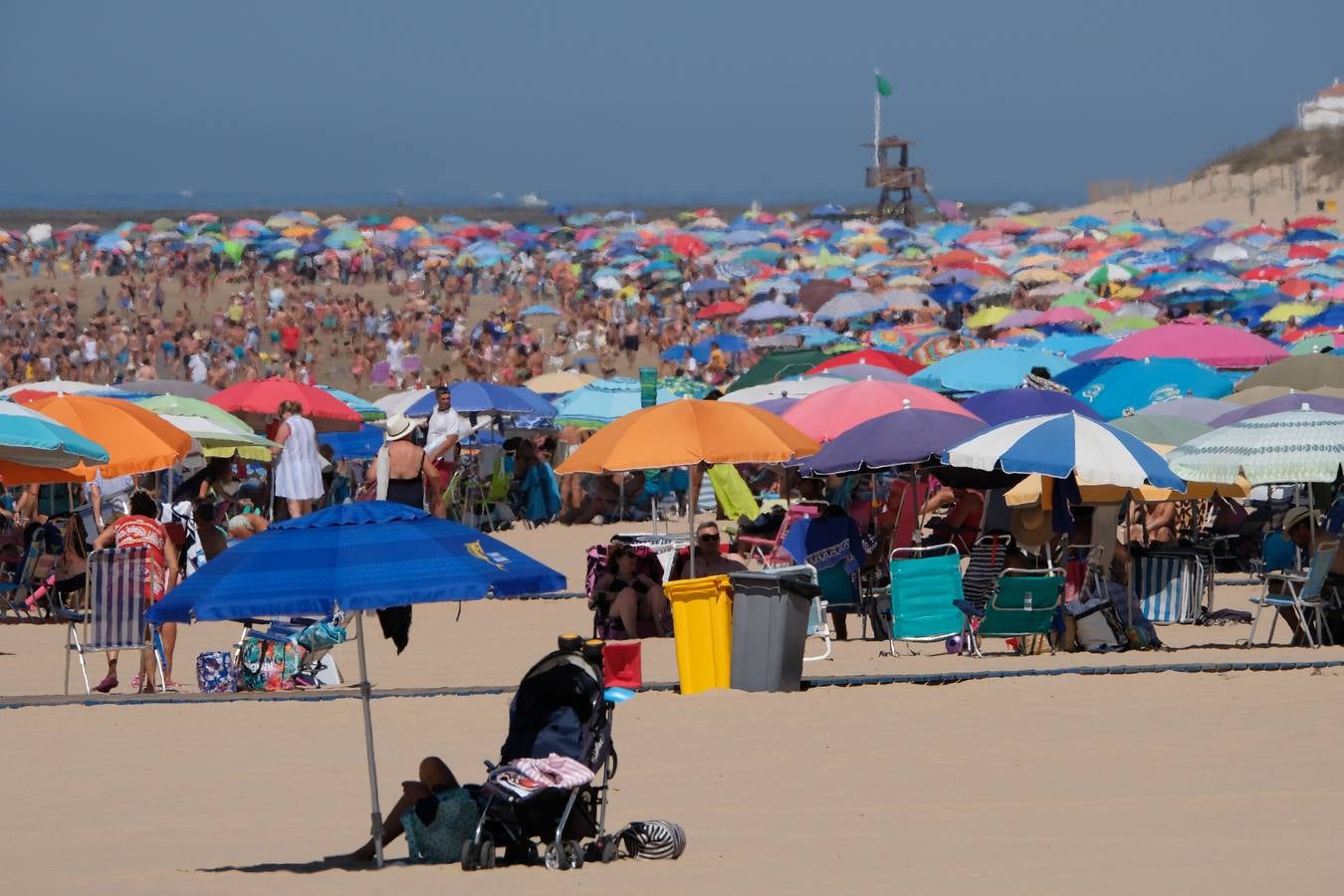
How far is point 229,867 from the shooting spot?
637 centimetres

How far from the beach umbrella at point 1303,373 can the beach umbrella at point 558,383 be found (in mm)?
7688

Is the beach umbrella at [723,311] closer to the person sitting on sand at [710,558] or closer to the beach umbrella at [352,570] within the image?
the person sitting on sand at [710,558]

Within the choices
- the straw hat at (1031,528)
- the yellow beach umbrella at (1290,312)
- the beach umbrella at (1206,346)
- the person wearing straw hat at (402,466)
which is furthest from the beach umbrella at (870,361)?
the yellow beach umbrella at (1290,312)

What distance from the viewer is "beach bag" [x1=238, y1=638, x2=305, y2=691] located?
1011 cm

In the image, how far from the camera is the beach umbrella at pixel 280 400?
55.6 ft

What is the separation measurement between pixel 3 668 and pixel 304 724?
325 centimetres

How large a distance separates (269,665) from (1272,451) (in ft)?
16.5

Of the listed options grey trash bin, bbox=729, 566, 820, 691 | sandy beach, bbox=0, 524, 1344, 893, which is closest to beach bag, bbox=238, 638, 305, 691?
sandy beach, bbox=0, 524, 1344, 893

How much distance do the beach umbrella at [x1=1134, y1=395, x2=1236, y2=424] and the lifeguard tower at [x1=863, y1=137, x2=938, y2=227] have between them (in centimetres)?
4627

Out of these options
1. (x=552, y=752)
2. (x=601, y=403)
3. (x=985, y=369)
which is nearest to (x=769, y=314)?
(x=601, y=403)

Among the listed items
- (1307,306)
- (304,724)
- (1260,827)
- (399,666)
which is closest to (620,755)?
(304,724)

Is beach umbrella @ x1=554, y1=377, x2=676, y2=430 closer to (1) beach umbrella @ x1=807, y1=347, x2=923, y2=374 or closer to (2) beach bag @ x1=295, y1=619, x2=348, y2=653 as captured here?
(1) beach umbrella @ x1=807, y1=347, x2=923, y2=374

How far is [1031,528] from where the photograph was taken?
11242 millimetres

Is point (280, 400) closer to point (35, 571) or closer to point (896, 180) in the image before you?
point (35, 571)
